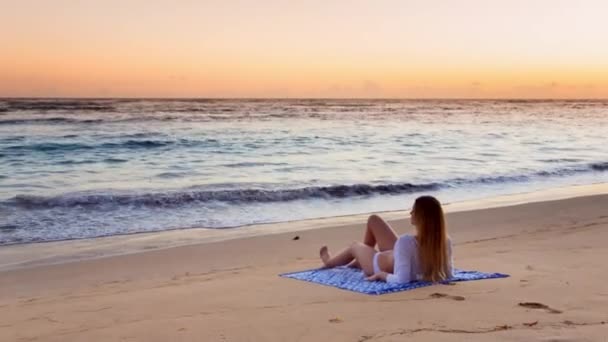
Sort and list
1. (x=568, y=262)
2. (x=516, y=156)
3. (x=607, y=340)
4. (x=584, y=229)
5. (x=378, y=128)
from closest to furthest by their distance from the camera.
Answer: (x=607, y=340)
(x=568, y=262)
(x=584, y=229)
(x=516, y=156)
(x=378, y=128)

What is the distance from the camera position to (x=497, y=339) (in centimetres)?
411

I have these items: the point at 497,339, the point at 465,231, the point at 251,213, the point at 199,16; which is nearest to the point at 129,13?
the point at 199,16

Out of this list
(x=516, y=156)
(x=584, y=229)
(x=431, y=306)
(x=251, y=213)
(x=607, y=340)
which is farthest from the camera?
(x=516, y=156)

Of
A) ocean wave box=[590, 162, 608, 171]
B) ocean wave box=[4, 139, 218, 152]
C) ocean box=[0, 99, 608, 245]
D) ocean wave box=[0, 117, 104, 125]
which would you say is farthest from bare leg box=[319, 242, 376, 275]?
ocean wave box=[0, 117, 104, 125]

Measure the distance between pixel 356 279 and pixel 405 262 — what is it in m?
0.54

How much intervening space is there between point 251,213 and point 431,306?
734 centimetres

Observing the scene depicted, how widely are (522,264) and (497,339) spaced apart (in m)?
2.81

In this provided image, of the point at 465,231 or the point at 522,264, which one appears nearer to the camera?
the point at 522,264

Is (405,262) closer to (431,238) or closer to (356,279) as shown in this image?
(431,238)

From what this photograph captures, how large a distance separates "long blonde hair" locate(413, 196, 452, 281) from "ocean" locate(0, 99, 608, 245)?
18.2 feet

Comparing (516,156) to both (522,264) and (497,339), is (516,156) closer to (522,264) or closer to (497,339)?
(522,264)

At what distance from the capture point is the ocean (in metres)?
11.8

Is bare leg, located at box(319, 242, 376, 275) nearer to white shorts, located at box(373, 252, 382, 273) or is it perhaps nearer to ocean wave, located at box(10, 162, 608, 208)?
white shorts, located at box(373, 252, 382, 273)

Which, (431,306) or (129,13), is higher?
(129,13)
